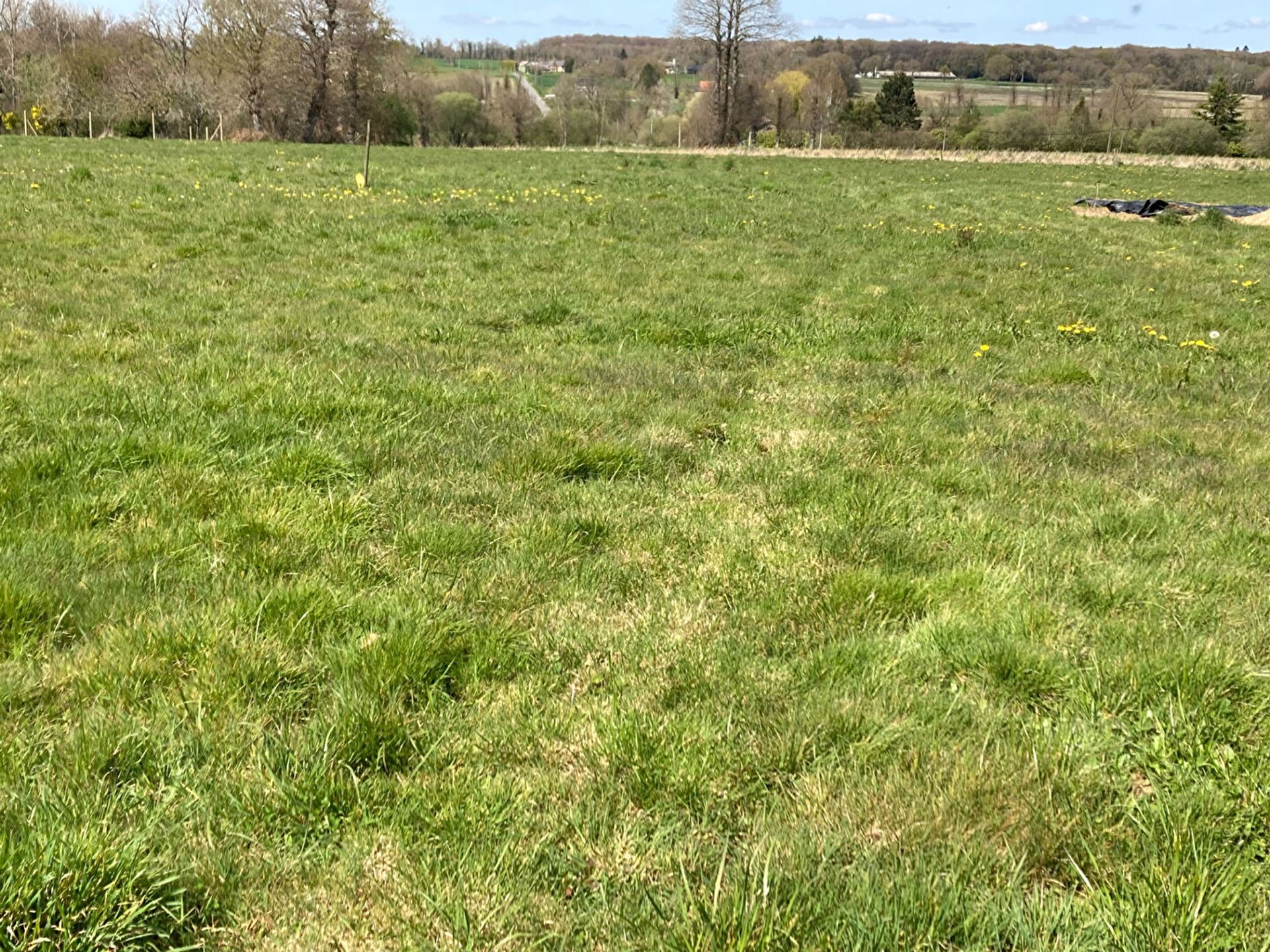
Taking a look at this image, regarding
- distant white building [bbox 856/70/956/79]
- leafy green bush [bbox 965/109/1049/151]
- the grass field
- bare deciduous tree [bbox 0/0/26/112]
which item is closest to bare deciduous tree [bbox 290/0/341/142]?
bare deciduous tree [bbox 0/0/26/112]

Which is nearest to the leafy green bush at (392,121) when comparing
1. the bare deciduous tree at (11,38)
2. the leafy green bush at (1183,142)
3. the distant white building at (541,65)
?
Result: the bare deciduous tree at (11,38)

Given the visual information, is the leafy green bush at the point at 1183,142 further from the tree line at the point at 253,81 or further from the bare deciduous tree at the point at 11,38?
the bare deciduous tree at the point at 11,38

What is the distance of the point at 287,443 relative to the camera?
16.6 ft

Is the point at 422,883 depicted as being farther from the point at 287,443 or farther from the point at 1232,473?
the point at 1232,473

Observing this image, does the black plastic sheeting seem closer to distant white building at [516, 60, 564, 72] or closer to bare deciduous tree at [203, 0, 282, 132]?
bare deciduous tree at [203, 0, 282, 132]

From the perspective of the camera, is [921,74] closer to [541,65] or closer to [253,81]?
[541,65]

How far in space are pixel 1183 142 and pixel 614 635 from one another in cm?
5890

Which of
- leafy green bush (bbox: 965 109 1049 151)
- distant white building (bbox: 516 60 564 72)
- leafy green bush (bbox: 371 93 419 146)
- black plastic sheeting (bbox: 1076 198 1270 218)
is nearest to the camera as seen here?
black plastic sheeting (bbox: 1076 198 1270 218)

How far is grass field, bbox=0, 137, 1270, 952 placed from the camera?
84.7 inches

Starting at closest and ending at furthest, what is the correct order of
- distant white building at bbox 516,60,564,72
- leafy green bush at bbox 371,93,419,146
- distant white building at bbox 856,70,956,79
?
1. leafy green bush at bbox 371,93,419,146
2. distant white building at bbox 856,70,956,79
3. distant white building at bbox 516,60,564,72

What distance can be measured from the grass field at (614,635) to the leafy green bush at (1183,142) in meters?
49.7

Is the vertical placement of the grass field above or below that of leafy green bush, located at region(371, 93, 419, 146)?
below

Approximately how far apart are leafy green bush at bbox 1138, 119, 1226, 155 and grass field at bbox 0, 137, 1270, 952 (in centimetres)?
4975

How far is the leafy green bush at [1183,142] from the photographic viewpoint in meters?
48.3
